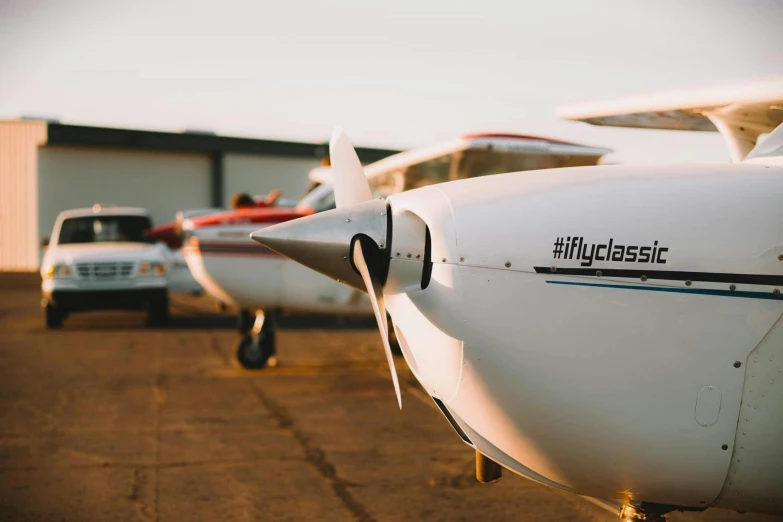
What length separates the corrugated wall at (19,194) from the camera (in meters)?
32.9

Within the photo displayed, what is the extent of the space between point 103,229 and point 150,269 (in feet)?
4.84

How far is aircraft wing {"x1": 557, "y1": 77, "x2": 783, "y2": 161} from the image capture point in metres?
3.58

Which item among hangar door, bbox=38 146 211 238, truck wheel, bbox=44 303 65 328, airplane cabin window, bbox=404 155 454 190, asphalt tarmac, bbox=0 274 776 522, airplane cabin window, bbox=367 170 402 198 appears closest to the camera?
asphalt tarmac, bbox=0 274 776 522

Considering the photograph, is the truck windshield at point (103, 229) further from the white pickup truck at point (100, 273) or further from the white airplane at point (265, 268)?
the white airplane at point (265, 268)

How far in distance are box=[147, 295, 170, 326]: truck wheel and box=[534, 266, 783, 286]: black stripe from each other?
10.7 metres

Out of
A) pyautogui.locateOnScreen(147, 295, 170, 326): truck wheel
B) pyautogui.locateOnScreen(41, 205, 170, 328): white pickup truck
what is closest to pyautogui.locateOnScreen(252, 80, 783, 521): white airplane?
pyautogui.locateOnScreen(41, 205, 170, 328): white pickup truck

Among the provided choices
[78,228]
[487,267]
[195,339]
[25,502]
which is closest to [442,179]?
[195,339]

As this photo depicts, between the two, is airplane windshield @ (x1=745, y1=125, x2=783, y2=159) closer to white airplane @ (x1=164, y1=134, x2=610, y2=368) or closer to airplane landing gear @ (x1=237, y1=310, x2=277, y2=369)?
white airplane @ (x1=164, y1=134, x2=610, y2=368)

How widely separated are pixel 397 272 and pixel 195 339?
8.68m

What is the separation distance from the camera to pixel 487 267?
2873 mm

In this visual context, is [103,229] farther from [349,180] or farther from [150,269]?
[349,180]

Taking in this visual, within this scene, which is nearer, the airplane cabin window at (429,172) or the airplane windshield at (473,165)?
the airplane windshield at (473,165)

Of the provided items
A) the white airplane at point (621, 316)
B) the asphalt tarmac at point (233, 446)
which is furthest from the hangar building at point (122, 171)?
the white airplane at point (621, 316)

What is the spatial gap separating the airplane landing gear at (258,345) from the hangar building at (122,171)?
23869mm
